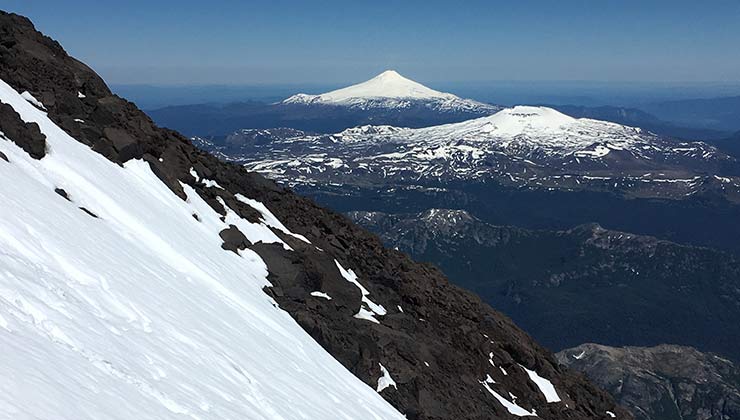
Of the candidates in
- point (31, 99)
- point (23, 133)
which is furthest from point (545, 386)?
point (31, 99)

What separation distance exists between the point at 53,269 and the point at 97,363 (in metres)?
4.42

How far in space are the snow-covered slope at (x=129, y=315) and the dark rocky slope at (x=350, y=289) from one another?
6.01 ft

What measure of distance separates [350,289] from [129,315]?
18772 millimetres

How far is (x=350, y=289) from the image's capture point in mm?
32906

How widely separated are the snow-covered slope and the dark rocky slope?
6.01 feet

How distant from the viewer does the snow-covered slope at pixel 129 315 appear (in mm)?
10383

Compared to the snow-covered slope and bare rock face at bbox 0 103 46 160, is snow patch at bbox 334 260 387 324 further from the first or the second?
bare rock face at bbox 0 103 46 160

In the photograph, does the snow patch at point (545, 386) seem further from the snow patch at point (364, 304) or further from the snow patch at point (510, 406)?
the snow patch at point (364, 304)

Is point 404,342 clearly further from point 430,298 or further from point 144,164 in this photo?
point 144,164

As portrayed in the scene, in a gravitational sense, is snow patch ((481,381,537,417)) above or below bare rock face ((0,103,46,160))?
below

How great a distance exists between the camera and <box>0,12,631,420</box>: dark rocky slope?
1070 inches

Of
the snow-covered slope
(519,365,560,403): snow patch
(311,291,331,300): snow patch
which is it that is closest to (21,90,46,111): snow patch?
the snow-covered slope

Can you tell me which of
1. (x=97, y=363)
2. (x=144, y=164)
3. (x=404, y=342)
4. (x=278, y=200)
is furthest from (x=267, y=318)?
(x=278, y=200)

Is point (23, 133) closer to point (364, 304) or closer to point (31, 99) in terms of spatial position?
point (31, 99)
